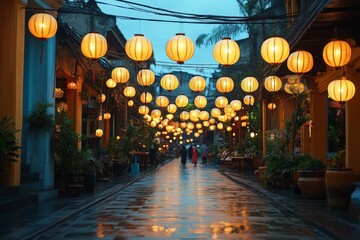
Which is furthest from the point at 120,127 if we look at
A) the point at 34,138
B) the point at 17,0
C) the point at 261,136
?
the point at 17,0

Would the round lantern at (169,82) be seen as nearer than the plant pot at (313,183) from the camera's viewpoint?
No

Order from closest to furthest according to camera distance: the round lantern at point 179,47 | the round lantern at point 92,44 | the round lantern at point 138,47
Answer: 1. the round lantern at point 92,44
2. the round lantern at point 179,47
3. the round lantern at point 138,47

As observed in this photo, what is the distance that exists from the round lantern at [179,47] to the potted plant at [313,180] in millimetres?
5173

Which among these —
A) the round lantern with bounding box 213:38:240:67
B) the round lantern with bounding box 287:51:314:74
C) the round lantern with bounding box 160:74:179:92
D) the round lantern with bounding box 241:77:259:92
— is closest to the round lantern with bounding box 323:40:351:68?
the round lantern with bounding box 287:51:314:74

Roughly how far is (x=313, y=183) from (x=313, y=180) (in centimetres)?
9

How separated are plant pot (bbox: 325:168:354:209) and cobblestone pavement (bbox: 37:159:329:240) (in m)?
1.26

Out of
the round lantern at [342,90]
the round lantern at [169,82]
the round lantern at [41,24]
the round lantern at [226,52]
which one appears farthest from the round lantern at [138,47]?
the round lantern at [169,82]

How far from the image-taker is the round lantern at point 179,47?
53.7 feet

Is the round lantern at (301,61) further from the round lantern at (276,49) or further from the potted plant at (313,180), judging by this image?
the potted plant at (313,180)

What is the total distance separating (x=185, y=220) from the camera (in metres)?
12.7

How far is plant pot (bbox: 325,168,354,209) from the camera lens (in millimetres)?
13539

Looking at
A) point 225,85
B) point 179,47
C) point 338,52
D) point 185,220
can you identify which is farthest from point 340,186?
point 225,85

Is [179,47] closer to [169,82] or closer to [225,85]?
[169,82]

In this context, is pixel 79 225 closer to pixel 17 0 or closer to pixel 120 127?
pixel 17 0
